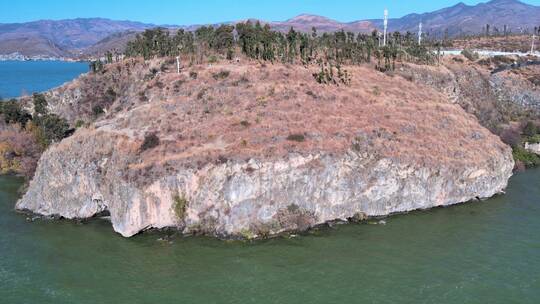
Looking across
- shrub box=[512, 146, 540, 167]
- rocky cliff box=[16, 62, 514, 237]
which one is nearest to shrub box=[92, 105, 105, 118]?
rocky cliff box=[16, 62, 514, 237]

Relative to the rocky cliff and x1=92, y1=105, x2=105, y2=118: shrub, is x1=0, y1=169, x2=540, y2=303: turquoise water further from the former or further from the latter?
x1=92, y1=105, x2=105, y2=118: shrub

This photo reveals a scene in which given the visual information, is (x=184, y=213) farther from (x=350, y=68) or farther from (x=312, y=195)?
(x=350, y=68)

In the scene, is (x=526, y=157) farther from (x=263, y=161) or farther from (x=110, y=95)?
(x=110, y=95)

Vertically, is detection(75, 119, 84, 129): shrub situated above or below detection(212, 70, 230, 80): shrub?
below

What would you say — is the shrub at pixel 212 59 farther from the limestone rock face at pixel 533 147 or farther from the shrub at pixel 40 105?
the limestone rock face at pixel 533 147

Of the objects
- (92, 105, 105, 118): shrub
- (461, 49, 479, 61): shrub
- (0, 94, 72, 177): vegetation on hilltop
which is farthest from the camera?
(461, 49, 479, 61): shrub

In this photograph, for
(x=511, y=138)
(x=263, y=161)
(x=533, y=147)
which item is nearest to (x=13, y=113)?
(x=263, y=161)
